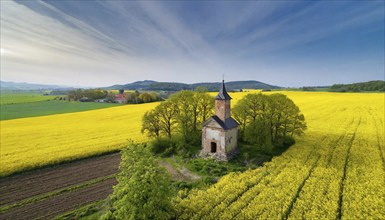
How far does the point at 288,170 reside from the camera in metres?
23.9

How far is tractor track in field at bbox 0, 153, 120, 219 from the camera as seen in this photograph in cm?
1914

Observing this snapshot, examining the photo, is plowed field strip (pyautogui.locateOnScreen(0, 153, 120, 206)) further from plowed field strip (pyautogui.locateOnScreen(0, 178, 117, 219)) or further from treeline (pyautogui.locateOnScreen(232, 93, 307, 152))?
treeline (pyautogui.locateOnScreen(232, 93, 307, 152))

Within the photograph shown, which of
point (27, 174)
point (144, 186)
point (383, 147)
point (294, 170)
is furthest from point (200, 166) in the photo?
point (383, 147)

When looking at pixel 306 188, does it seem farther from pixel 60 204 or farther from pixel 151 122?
pixel 60 204

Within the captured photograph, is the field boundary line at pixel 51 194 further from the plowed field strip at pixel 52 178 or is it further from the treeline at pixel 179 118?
the treeline at pixel 179 118

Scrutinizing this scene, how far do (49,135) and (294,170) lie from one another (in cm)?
4619

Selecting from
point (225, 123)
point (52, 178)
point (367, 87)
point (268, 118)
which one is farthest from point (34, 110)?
point (367, 87)

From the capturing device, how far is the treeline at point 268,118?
3159cm

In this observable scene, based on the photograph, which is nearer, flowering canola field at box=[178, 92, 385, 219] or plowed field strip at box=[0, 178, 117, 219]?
flowering canola field at box=[178, 92, 385, 219]

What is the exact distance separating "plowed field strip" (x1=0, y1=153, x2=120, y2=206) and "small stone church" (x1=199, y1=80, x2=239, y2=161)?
540 inches

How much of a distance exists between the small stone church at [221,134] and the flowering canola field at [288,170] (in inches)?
210

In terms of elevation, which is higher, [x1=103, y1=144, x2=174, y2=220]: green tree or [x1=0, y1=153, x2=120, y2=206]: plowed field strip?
[x1=103, y1=144, x2=174, y2=220]: green tree

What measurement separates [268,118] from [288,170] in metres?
11.2

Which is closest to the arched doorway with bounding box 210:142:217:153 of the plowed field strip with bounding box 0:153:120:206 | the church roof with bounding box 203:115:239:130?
the church roof with bounding box 203:115:239:130
